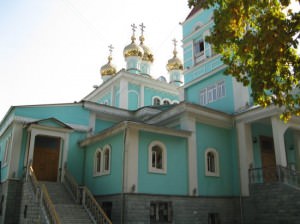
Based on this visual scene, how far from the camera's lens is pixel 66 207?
1156 centimetres

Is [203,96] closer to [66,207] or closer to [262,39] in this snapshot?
[66,207]

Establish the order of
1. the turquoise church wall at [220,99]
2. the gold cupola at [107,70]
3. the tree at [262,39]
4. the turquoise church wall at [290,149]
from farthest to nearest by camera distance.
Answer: the gold cupola at [107,70]
the turquoise church wall at [290,149]
the turquoise church wall at [220,99]
the tree at [262,39]

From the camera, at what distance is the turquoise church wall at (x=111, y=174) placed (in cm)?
1212

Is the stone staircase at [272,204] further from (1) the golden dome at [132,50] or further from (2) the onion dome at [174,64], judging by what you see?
(2) the onion dome at [174,64]

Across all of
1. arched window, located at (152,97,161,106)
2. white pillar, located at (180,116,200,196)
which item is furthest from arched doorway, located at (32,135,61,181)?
arched window, located at (152,97,161,106)

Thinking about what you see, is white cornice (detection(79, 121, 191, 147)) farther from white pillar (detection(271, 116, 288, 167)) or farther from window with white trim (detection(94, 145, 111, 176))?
white pillar (detection(271, 116, 288, 167))

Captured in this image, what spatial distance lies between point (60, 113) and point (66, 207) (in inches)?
219

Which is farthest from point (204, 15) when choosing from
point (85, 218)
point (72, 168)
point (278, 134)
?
point (85, 218)

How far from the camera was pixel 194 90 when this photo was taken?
19000 millimetres

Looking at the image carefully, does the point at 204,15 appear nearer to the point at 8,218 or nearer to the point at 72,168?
the point at 72,168

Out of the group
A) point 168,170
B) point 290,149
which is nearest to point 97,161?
point 168,170

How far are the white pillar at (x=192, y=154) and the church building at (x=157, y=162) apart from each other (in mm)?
43

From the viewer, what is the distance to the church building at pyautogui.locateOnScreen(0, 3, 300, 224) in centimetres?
1197

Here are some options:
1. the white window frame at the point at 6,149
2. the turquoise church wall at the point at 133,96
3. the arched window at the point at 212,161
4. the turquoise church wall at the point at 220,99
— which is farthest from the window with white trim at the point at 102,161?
the turquoise church wall at the point at 133,96
